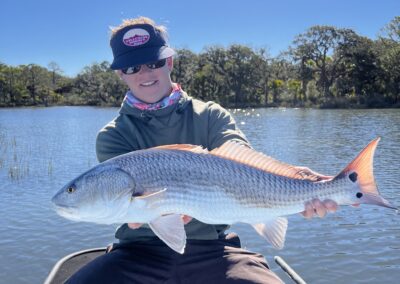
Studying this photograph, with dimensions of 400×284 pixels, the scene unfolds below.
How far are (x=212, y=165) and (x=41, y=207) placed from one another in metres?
8.31

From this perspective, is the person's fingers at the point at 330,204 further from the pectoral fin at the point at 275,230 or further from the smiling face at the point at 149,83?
the smiling face at the point at 149,83

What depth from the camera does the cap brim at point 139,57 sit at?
12.8 feet

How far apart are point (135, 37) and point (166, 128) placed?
82cm

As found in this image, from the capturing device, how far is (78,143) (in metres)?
23.7

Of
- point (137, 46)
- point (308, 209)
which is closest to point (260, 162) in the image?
point (308, 209)

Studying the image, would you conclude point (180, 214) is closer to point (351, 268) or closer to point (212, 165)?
point (212, 165)

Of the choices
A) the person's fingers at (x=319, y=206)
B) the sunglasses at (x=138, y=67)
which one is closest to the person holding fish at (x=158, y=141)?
the sunglasses at (x=138, y=67)

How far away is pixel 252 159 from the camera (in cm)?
333

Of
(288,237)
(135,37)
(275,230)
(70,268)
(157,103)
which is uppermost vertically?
(135,37)

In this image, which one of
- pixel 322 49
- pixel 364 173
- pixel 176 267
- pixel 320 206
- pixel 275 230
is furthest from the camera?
pixel 322 49

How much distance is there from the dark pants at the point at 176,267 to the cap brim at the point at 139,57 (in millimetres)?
1477

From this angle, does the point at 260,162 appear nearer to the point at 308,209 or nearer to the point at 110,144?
the point at 308,209

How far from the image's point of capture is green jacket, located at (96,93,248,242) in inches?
157

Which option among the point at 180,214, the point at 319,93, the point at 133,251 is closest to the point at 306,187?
the point at 180,214
